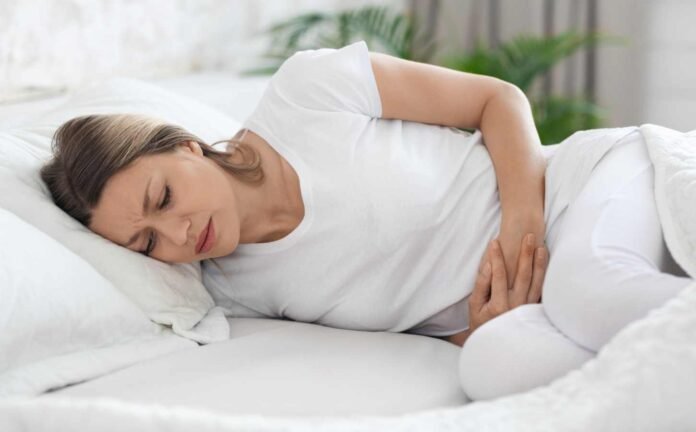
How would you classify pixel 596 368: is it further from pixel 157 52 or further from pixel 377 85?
pixel 157 52

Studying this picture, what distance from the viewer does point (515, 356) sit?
1.17 meters

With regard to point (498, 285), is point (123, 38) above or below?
above

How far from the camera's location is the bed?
98cm

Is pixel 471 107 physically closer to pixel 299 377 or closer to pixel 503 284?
pixel 503 284

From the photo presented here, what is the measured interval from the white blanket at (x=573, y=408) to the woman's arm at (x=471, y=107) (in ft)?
1.96

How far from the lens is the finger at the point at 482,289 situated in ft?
4.88

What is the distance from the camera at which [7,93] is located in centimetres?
224

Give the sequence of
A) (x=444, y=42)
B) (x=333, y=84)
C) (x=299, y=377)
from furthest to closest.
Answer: (x=444, y=42)
(x=333, y=84)
(x=299, y=377)

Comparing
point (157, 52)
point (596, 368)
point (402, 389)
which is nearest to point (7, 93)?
point (157, 52)

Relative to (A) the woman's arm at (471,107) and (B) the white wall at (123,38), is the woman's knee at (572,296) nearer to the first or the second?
(A) the woman's arm at (471,107)

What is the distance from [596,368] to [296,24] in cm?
238

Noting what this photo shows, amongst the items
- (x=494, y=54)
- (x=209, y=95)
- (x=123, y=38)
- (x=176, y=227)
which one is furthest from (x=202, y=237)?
(x=494, y=54)

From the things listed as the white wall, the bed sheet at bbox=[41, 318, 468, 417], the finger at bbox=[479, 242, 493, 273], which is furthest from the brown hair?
the white wall

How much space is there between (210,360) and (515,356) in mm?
454
